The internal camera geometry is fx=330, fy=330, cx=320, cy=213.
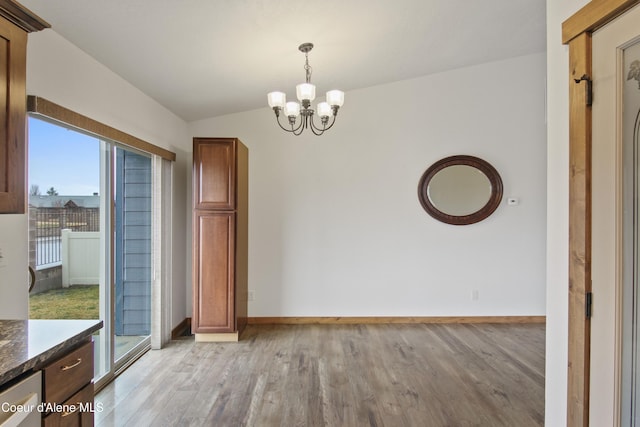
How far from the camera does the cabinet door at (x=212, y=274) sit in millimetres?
3480

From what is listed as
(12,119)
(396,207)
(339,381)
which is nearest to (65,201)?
(12,119)

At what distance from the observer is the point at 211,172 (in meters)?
3.48

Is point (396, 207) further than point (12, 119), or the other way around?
point (396, 207)

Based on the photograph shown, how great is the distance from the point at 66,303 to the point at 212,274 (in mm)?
1321

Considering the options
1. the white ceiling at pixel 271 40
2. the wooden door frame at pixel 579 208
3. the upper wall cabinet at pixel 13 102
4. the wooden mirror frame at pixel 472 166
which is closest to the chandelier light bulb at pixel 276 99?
the white ceiling at pixel 271 40

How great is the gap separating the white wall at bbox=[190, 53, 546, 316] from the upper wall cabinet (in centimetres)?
279

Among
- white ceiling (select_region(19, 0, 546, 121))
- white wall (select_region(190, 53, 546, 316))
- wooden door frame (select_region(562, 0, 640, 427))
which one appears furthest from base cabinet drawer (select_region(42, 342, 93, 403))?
white wall (select_region(190, 53, 546, 316))

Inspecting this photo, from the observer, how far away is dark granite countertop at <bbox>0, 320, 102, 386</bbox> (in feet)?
3.53

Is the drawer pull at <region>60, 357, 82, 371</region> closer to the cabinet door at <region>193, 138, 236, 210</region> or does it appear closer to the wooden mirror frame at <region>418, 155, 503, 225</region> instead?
the cabinet door at <region>193, 138, 236, 210</region>

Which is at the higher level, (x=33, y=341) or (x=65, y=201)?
(x=65, y=201)

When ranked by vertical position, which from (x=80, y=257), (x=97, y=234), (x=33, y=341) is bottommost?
(x=33, y=341)

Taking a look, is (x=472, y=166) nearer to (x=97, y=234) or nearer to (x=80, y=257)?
(x=97, y=234)

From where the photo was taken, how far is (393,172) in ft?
13.8

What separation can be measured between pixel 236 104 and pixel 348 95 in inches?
55.1
